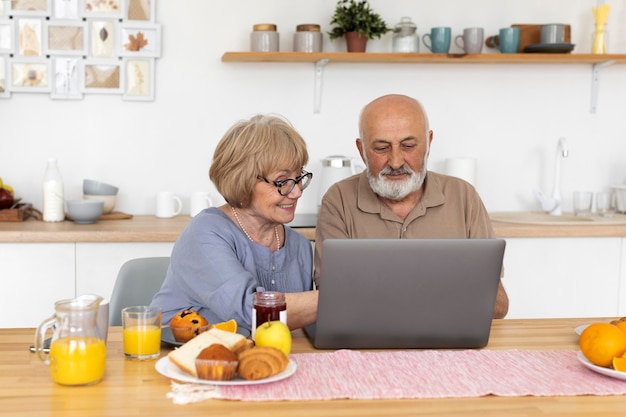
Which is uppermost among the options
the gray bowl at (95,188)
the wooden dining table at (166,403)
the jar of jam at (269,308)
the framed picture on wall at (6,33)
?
the framed picture on wall at (6,33)

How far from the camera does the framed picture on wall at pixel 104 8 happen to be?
11.6ft

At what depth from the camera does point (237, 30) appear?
365 centimetres

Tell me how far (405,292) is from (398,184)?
2.63ft

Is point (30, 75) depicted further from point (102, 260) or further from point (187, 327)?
point (187, 327)

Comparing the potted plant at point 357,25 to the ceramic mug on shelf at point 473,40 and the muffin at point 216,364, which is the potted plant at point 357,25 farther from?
the muffin at point 216,364

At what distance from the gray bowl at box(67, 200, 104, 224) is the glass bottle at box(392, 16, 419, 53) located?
1.45 m

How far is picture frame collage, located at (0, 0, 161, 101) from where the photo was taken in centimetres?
Answer: 352

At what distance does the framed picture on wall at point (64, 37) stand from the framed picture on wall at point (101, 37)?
0.03 metres

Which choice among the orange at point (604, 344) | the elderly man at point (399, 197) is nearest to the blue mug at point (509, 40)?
the elderly man at point (399, 197)

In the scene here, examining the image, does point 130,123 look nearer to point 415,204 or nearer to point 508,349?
point 415,204

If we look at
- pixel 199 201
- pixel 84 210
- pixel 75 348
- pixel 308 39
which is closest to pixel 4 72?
pixel 84 210

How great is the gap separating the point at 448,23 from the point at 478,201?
1557 mm

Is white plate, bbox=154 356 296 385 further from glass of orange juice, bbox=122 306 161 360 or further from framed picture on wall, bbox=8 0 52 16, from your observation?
framed picture on wall, bbox=8 0 52 16

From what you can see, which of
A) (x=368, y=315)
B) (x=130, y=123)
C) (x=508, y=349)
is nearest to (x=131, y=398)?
(x=368, y=315)
